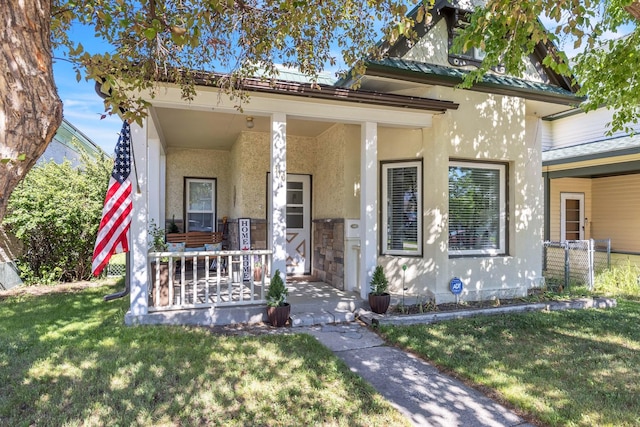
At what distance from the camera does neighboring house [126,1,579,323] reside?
5.86 m

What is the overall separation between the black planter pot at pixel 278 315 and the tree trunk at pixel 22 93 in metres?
3.90

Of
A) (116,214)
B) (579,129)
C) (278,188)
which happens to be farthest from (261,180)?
(579,129)

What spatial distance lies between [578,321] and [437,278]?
2.08m

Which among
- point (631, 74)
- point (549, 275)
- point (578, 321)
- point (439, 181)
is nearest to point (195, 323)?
point (439, 181)

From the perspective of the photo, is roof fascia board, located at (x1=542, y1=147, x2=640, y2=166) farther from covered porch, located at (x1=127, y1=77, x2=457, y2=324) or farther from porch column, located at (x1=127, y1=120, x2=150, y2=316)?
porch column, located at (x1=127, y1=120, x2=150, y2=316)

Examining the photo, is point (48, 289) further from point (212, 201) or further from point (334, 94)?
point (334, 94)

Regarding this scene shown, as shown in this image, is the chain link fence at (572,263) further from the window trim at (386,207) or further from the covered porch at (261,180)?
the covered porch at (261,180)

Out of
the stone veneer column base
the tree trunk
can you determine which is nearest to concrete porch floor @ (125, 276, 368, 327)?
the stone veneer column base

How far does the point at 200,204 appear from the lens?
30.9 feet

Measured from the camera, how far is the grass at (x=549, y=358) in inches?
121

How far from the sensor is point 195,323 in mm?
5039

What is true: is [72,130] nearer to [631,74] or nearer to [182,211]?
[182,211]

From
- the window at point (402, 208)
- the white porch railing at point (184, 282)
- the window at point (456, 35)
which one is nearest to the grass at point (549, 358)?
the window at point (402, 208)

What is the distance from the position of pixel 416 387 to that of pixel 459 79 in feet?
17.3
